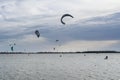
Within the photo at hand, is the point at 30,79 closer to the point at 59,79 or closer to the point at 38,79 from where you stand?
the point at 38,79

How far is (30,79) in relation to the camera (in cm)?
5919

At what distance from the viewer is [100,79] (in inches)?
2404

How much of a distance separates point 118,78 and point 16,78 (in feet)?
64.5

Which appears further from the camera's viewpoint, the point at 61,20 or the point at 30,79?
the point at 30,79

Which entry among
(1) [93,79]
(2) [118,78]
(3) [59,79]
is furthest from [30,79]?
(2) [118,78]

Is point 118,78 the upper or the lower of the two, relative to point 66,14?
lower

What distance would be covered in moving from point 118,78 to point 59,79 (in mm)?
11800

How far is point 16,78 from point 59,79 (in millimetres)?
8236

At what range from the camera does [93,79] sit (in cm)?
6056

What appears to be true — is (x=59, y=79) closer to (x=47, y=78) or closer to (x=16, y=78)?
(x=47, y=78)

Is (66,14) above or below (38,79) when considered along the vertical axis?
above

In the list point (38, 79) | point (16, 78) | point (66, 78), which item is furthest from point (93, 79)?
point (16, 78)

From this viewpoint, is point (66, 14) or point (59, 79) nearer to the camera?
point (66, 14)

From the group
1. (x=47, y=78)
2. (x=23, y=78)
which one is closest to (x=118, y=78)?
(x=47, y=78)
